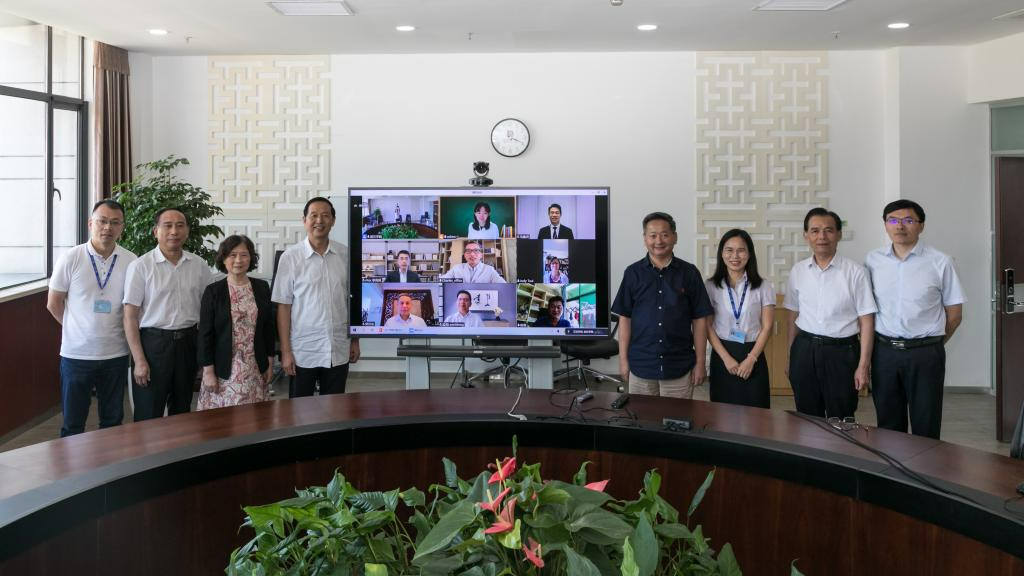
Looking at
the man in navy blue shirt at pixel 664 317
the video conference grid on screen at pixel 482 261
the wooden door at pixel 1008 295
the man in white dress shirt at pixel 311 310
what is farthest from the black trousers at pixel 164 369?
the wooden door at pixel 1008 295

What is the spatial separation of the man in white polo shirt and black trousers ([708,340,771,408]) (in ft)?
10.1

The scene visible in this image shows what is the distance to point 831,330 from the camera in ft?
12.7

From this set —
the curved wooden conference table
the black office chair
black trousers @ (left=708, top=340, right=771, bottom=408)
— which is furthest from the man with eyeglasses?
the black office chair

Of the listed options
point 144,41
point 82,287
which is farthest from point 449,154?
point 82,287

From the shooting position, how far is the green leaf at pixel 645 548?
73 cm

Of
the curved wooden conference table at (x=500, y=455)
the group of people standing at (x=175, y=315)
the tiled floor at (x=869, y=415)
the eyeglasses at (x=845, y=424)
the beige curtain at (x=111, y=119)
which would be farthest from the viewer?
the beige curtain at (x=111, y=119)

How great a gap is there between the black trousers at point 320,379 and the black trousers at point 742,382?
6.26 ft

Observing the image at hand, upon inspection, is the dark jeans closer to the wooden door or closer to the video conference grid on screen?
the video conference grid on screen

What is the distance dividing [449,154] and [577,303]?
138 inches

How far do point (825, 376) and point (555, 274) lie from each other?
1.45 metres

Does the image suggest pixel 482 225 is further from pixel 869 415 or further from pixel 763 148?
pixel 763 148

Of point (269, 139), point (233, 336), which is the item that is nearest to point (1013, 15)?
point (233, 336)

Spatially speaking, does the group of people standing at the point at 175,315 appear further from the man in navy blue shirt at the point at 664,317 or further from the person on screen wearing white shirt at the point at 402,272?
the man in navy blue shirt at the point at 664,317

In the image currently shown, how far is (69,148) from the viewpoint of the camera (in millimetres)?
6777
